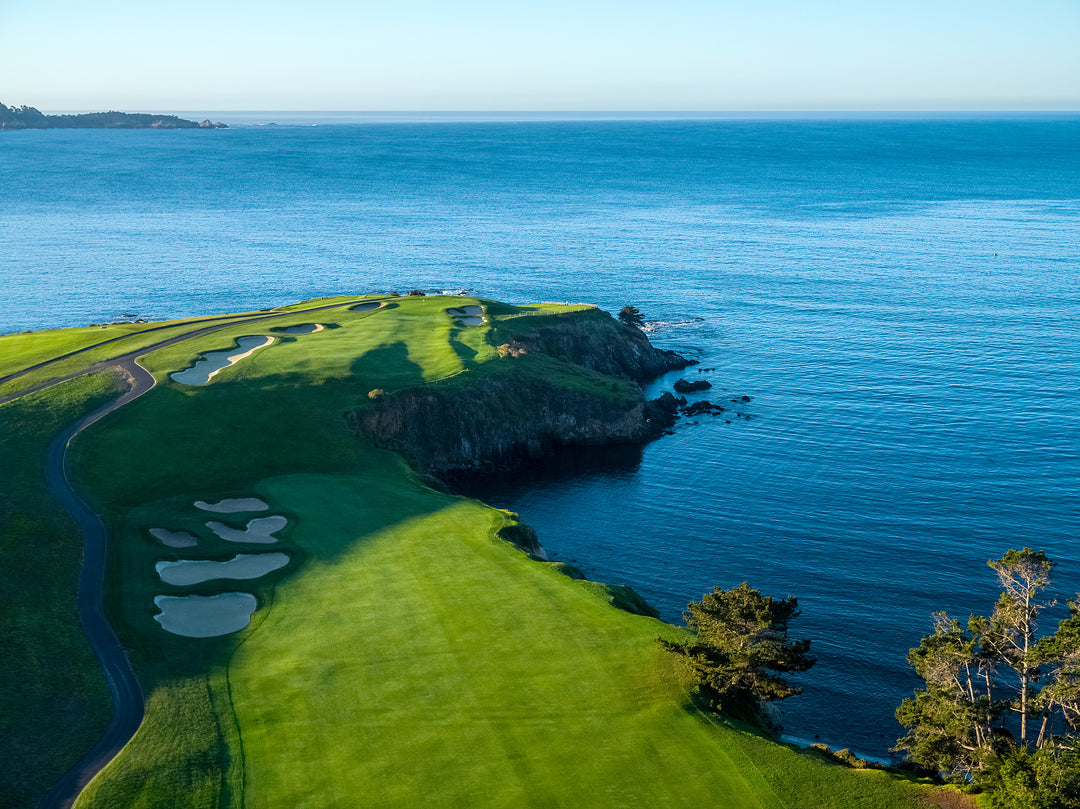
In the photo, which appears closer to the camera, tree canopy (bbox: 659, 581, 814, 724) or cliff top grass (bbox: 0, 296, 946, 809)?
cliff top grass (bbox: 0, 296, 946, 809)

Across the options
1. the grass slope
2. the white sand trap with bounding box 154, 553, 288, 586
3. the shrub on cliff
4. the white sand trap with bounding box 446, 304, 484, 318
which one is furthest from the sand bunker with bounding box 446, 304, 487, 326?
the white sand trap with bounding box 154, 553, 288, 586

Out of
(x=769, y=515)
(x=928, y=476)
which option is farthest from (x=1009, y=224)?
(x=769, y=515)

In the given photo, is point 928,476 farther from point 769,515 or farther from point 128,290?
point 128,290

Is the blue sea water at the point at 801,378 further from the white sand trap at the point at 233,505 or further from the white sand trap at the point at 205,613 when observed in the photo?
the white sand trap at the point at 205,613

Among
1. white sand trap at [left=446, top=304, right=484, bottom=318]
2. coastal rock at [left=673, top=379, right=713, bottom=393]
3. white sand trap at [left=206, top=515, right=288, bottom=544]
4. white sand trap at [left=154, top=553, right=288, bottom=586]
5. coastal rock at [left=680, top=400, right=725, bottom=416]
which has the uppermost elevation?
white sand trap at [left=446, top=304, right=484, bottom=318]

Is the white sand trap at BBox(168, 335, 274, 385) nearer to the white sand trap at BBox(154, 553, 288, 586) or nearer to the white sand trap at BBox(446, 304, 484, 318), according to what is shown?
the white sand trap at BBox(446, 304, 484, 318)

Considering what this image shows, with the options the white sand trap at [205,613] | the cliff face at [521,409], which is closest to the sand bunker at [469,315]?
the cliff face at [521,409]
